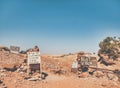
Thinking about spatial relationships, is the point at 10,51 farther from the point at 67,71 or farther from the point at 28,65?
the point at 67,71

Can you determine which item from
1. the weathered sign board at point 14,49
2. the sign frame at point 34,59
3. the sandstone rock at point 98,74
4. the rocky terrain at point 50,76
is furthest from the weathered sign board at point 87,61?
the weathered sign board at point 14,49

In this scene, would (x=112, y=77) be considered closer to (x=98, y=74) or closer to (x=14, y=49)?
(x=98, y=74)

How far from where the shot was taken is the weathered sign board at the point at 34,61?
102 feet

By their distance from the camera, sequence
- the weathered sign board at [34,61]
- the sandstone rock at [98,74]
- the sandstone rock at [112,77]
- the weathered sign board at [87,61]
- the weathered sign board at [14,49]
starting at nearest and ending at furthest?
the weathered sign board at [34,61], the sandstone rock at [112,77], the sandstone rock at [98,74], the weathered sign board at [14,49], the weathered sign board at [87,61]

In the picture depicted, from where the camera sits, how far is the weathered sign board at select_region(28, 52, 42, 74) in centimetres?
3095

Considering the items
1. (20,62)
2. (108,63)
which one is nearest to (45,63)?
(20,62)

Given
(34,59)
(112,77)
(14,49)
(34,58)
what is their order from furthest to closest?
(14,49), (112,77), (34,58), (34,59)

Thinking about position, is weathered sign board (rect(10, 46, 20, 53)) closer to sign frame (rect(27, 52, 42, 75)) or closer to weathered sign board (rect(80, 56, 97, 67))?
sign frame (rect(27, 52, 42, 75))

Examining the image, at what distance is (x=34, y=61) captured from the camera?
3117 cm

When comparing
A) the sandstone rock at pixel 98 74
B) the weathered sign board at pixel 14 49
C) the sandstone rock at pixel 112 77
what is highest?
the weathered sign board at pixel 14 49

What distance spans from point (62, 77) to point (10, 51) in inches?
327

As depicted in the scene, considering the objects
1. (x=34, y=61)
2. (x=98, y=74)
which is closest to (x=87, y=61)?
(x=98, y=74)

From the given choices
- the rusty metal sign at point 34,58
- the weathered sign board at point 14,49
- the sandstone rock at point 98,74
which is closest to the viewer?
the rusty metal sign at point 34,58

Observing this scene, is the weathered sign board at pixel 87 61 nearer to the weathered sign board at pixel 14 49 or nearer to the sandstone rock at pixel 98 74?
the sandstone rock at pixel 98 74
